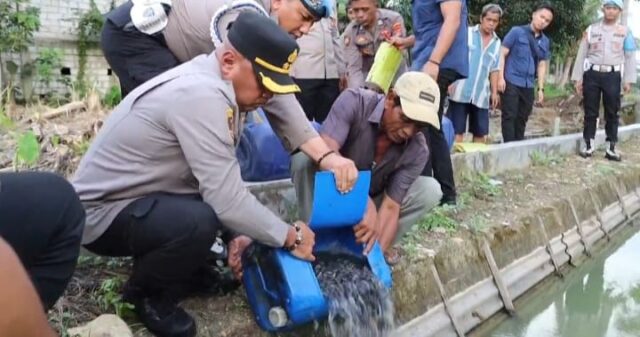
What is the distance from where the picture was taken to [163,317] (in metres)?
2.29

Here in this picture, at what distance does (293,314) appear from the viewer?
2.35m

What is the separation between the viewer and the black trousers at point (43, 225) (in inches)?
60.4

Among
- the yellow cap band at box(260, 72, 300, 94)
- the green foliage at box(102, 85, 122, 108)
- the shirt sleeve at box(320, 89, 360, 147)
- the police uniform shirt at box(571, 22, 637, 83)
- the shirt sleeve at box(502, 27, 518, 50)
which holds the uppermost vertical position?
the yellow cap band at box(260, 72, 300, 94)

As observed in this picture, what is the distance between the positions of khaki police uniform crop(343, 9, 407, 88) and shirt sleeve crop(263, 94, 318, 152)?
1694mm

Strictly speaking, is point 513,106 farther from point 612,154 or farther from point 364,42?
point 364,42

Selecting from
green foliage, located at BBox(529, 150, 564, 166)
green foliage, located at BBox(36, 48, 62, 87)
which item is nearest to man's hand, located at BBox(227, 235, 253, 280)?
green foliage, located at BBox(529, 150, 564, 166)

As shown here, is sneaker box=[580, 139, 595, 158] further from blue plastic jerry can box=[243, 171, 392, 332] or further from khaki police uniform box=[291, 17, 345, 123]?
blue plastic jerry can box=[243, 171, 392, 332]

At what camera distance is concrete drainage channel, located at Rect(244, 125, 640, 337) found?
334 cm

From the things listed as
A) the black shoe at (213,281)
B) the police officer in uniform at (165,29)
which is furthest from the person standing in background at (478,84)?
the black shoe at (213,281)

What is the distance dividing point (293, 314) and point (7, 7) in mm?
6357

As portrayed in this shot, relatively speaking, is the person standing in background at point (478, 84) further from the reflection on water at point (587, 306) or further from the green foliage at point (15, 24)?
the green foliage at point (15, 24)

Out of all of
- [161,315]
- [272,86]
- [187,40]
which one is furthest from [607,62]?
[161,315]

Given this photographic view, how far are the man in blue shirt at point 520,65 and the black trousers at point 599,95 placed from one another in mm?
631

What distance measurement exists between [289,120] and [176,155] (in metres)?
0.66
